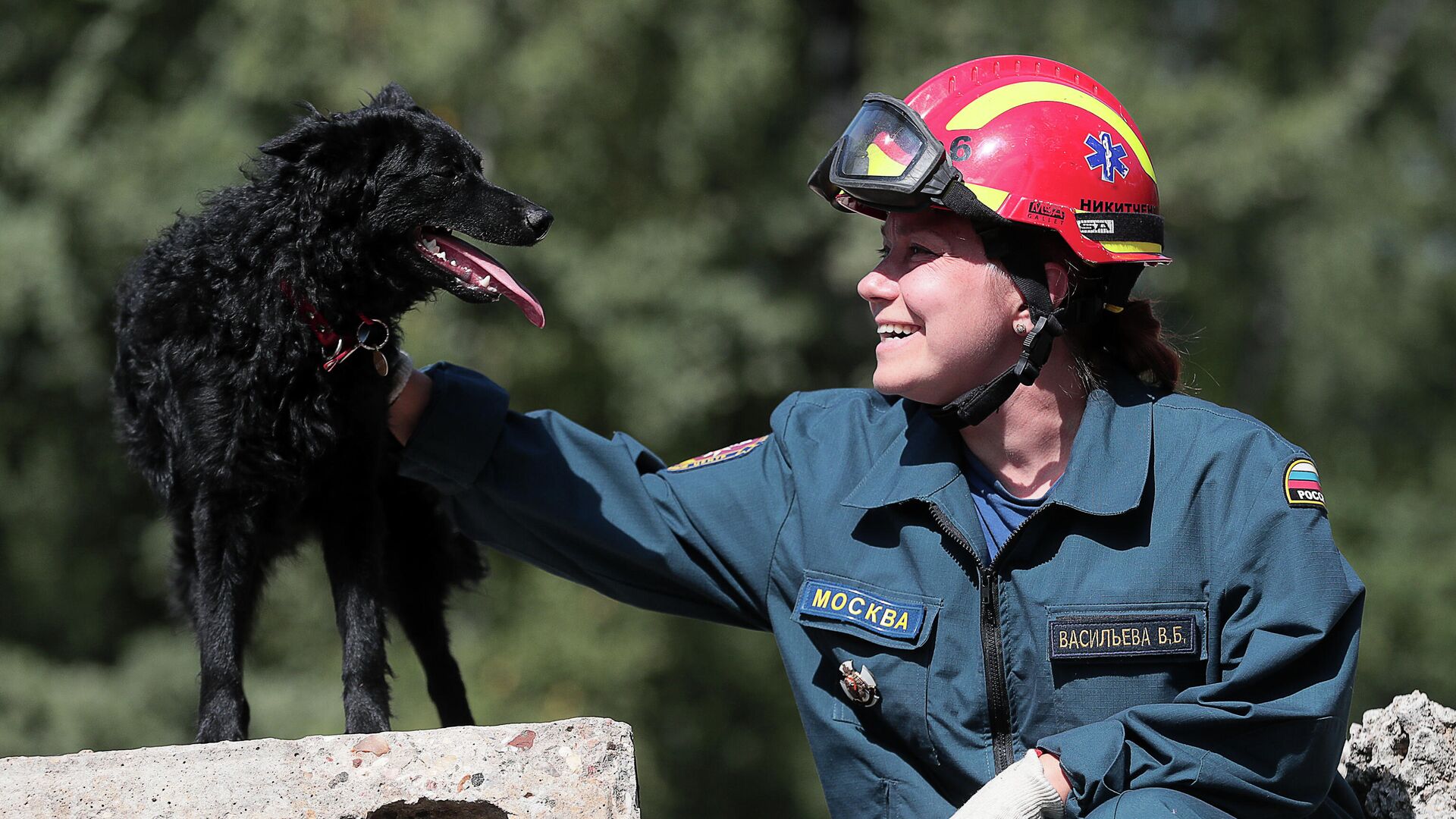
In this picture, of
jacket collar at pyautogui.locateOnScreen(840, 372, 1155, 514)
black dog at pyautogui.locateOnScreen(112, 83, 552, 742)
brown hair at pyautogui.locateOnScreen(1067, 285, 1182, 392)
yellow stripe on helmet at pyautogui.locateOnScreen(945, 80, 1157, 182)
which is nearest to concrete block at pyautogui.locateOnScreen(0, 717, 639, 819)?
black dog at pyautogui.locateOnScreen(112, 83, 552, 742)

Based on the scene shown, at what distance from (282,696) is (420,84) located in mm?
3856

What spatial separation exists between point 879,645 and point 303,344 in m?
1.31

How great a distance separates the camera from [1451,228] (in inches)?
434

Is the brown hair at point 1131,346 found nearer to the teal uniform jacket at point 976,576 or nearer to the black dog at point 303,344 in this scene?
the teal uniform jacket at point 976,576

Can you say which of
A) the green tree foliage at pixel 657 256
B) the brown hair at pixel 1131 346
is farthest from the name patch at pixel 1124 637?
the green tree foliage at pixel 657 256

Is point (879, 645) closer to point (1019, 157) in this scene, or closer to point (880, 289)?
point (880, 289)

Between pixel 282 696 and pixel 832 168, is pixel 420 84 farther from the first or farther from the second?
pixel 832 168

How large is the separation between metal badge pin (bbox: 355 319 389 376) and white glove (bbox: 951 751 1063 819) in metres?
1.44

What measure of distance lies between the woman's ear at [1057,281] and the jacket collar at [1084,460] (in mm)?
219

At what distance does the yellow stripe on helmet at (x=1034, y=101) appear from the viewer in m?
3.03

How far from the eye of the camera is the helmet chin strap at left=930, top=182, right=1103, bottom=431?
9.60ft

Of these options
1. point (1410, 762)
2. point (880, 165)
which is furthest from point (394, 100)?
point (1410, 762)

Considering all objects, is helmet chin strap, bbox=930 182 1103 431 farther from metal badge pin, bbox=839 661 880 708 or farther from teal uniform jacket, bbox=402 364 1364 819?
metal badge pin, bbox=839 661 880 708

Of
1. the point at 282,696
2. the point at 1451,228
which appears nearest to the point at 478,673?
the point at 282,696
